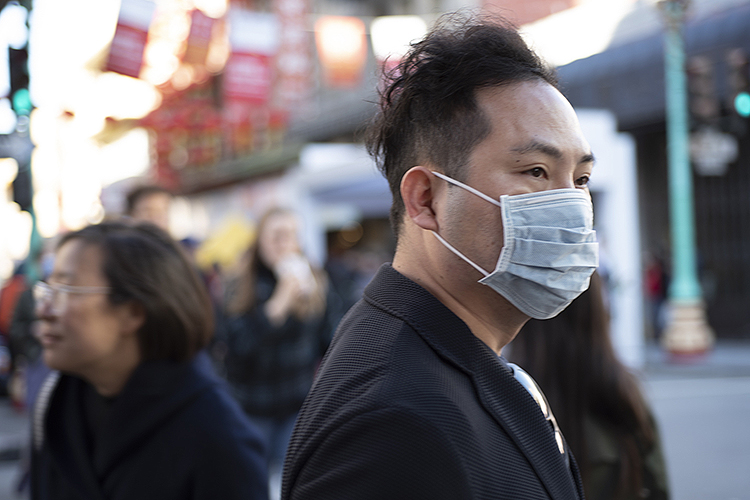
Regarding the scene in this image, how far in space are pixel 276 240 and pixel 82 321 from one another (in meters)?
2.52

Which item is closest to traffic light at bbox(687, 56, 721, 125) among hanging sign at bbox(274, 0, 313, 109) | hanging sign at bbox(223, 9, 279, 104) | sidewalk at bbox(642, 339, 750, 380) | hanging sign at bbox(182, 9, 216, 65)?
sidewalk at bbox(642, 339, 750, 380)

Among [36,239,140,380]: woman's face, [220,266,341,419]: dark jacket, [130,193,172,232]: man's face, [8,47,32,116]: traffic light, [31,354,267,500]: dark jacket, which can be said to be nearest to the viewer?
[31,354,267,500]: dark jacket

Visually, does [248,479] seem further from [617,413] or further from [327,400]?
[617,413]

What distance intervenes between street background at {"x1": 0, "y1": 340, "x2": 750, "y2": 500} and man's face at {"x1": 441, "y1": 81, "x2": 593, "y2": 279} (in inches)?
192

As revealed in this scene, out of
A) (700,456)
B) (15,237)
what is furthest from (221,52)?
(15,237)

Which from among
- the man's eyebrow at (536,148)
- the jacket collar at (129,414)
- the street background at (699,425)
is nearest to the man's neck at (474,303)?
the man's eyebrow at (536,148)

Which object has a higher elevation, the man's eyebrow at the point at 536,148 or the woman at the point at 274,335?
the man's eyebrow at the point at 536,148

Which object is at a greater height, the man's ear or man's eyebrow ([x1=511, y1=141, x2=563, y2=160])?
man's eyebrow ([x1=511, y1=141, x2=563, y2=160])

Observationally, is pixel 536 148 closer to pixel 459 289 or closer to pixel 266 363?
pixel 459 289

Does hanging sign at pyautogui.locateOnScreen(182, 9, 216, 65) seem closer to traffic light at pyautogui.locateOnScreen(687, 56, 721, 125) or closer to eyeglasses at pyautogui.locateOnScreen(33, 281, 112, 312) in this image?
traffic light at pyautogui.locateOnScreen(687, 56, 721, 125)

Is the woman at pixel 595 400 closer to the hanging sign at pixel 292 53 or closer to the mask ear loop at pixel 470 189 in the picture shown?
the mask ear loop at pixel 470 189

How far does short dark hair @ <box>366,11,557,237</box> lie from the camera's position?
1.49 m

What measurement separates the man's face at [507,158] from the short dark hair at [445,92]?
0.08ft

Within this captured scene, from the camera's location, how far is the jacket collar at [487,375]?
1334 mm
